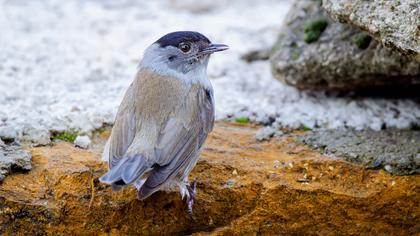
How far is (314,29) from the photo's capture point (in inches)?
243

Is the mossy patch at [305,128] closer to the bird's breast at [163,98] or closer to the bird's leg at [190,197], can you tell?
the bird's breast at [163,98]

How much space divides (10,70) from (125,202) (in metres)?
2.42

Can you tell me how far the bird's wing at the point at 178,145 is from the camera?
4.45 m

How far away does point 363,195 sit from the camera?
494cm

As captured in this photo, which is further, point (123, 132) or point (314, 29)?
point (314, 29)

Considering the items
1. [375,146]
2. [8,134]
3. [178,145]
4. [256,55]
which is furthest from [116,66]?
[375,146]

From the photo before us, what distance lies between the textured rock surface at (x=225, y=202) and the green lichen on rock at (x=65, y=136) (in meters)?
0.24

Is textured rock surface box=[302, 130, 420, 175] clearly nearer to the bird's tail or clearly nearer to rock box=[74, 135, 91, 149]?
the bird's tail

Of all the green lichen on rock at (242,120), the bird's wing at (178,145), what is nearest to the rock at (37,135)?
the bird's wing at (178,145)

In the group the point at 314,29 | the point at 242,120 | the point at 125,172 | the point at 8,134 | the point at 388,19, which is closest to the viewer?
the point at 125,172

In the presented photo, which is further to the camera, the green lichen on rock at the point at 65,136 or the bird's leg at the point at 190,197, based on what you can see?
the green lichen on rock at the point at 65,136

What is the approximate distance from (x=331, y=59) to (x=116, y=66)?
2228 millimetres

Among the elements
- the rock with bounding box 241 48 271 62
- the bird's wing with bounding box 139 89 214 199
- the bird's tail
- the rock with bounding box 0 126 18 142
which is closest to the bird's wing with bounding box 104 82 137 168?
the bird's tail

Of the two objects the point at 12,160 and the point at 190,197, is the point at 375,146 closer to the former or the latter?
the point at 190,197
